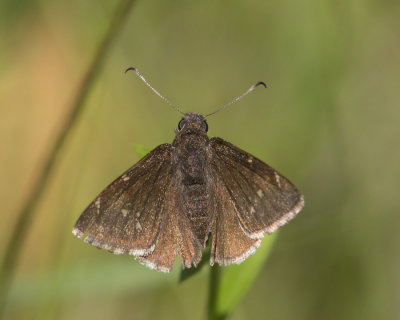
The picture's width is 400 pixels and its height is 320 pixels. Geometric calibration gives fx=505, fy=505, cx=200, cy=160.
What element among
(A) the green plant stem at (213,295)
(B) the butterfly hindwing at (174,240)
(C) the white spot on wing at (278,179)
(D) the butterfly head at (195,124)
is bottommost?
(A) the green plant stem at (213,295)

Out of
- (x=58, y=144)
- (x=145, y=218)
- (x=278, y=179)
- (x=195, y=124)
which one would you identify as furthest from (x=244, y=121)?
(x=58, y=144)

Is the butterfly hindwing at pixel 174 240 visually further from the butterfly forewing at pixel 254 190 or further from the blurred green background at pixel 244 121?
the blurred green background at pixel 244 121

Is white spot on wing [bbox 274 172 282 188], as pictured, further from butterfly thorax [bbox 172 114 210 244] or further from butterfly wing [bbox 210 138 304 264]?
butterfly thorax [bbox 172 114 210 244]

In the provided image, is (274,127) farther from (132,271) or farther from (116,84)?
(132,271)

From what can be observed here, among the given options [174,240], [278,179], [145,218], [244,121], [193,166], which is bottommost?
[174,240]

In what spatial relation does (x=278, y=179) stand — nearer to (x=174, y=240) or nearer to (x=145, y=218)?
(x=174, y=240)

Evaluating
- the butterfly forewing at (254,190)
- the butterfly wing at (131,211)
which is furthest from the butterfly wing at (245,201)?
the butterfly wing at (131,211)

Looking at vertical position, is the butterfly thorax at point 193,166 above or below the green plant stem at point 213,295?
above

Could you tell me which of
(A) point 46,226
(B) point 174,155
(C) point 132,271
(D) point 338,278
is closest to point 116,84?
(A) point 46,226
